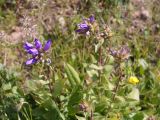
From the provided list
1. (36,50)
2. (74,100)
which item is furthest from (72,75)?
(36,50)

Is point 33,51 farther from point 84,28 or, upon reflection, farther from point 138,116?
point 138,116

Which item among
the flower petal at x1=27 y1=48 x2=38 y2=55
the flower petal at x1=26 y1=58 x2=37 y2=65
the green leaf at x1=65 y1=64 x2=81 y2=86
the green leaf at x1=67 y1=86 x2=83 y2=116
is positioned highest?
the flower petal at x1=27 y1=48 x2=38 y2=55

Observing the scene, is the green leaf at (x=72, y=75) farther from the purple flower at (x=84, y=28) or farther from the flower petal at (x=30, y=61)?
the flower petal at (x=30, y=61)

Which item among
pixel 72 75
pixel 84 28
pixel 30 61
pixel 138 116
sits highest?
pixel 84 28

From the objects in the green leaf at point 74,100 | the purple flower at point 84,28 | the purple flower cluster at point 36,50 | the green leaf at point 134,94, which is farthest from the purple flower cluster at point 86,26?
the green leaf at point 134,94

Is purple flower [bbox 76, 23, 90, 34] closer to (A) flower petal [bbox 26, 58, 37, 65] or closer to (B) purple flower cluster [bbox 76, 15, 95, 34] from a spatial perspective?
(B) purple flower cluster [bbox 76, 15, 95, 34]

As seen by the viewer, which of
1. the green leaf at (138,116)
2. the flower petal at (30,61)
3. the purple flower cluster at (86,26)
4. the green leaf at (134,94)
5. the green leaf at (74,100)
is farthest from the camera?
the green leaf at (134,94)

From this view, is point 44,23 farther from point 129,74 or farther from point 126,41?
point 129,74

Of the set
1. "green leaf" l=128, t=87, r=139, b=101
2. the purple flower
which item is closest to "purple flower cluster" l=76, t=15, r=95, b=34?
the purple flower

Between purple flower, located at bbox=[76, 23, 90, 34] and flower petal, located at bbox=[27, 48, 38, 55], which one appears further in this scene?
A: purple flower, located at bbox=[76, 23, 90, 34]

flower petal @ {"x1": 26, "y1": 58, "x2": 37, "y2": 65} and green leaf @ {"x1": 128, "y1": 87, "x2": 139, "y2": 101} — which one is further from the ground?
flower petal @ {"x1": 26, "y1": 58, "x2": 37, "y2": 65}

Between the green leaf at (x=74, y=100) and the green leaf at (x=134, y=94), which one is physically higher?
the green leaf at (x=74, y=100)
